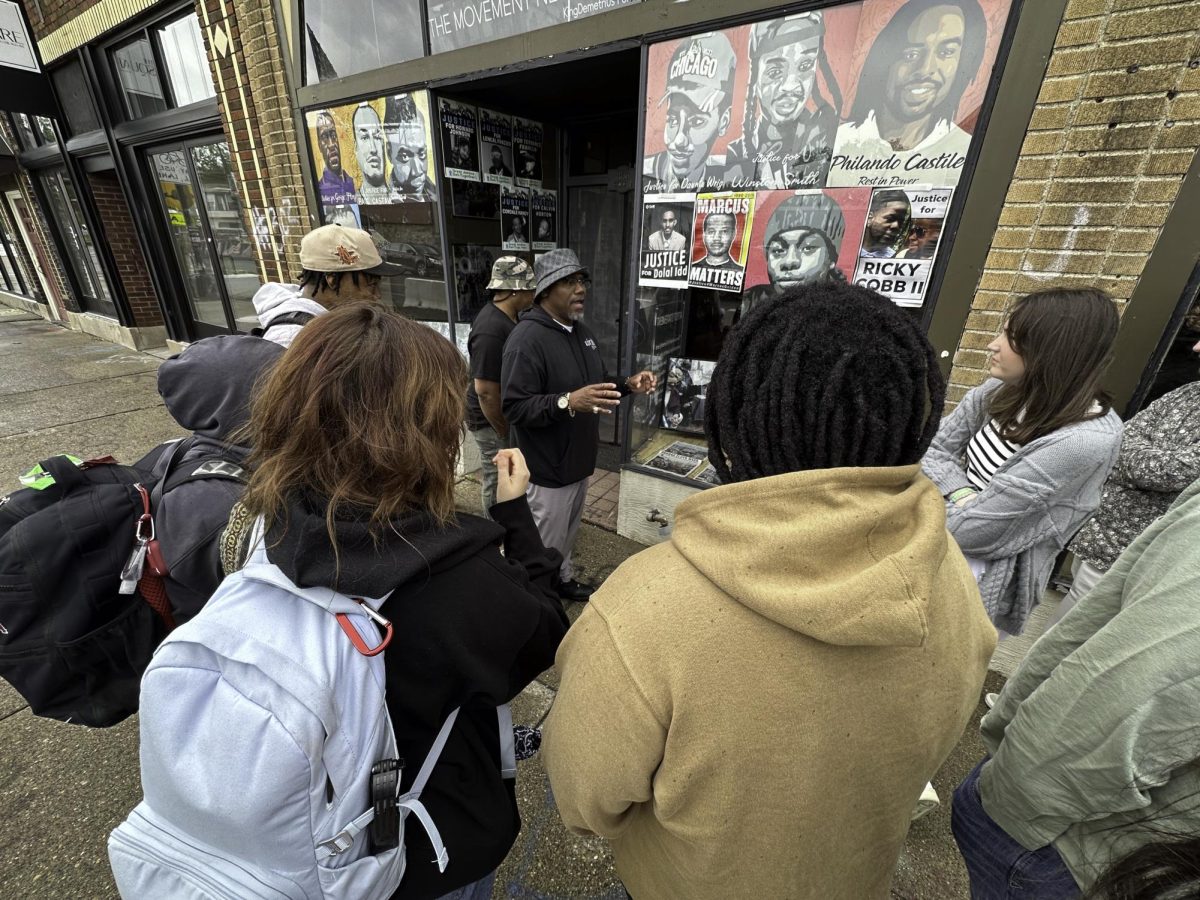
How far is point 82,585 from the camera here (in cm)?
112

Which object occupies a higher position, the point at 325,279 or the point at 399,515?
the point at 325,279

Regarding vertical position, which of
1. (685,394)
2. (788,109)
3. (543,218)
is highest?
(788,109)

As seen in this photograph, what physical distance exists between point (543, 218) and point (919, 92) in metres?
3.39

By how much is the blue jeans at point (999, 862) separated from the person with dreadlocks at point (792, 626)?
17.6 inches

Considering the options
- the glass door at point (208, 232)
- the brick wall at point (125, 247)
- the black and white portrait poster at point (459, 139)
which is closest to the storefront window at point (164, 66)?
the glass door at point (208, 232)

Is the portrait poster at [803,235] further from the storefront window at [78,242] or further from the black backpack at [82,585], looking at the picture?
the storefront window at [78,242]

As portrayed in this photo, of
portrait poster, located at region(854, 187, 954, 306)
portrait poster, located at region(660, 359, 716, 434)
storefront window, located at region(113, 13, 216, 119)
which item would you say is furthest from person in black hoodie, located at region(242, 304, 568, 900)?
storefront window, located at region(113, 13, 216, 119)

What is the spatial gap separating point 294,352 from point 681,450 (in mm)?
2949

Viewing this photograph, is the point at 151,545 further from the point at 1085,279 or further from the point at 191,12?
the point at 191,12

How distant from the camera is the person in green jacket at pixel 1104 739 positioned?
0.76m

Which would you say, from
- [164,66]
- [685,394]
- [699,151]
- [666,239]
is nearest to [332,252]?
[666,239]

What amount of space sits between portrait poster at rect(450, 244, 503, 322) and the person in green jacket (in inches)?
167

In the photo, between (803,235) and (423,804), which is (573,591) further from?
(803,235)

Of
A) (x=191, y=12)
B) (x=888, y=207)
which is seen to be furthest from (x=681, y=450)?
(x=191, y=12)
